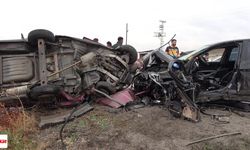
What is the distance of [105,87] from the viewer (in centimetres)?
718

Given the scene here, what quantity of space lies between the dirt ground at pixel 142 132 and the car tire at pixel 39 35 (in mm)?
1839

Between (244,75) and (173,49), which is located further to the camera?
(173,49)

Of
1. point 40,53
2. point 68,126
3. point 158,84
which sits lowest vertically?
point 68,126

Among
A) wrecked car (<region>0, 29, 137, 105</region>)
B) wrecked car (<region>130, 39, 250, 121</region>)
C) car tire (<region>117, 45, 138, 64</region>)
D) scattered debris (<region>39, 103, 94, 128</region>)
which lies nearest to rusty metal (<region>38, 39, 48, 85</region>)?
wrecked car (<region>0, 29, 137, 105</region>)

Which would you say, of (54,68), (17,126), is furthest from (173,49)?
(17,126)

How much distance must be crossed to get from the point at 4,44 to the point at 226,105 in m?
4.81

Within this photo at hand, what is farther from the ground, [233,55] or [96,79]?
[233,55]

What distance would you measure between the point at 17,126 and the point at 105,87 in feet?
6.98

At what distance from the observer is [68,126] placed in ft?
19.0

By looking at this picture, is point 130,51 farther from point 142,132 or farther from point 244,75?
point 142,132

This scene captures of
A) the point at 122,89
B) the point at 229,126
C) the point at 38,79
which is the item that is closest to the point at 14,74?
the point at 38,79

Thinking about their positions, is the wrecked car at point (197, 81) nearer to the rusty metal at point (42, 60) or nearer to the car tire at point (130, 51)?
the car tire at point (130, 51)

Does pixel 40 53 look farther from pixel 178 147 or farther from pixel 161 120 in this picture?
pixel 178 147

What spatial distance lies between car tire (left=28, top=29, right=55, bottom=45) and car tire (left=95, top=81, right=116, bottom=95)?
4.64 ft
